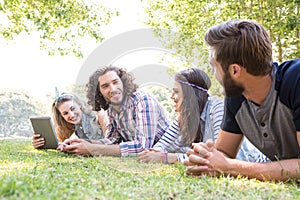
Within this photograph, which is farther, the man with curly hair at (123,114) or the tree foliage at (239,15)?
the tree foliage at (239,15)

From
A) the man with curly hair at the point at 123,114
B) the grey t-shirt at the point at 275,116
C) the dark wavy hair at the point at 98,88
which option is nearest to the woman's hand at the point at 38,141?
the man with curly hair at the point at 123,114

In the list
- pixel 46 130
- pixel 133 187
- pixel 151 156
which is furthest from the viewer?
pixel 46 130

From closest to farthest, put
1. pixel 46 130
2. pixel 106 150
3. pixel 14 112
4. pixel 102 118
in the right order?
pixel 106 150 → pixel 102 118 → pixel 46 130 → pixel 14 112

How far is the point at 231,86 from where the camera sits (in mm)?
2266

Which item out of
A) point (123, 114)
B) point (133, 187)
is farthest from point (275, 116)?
point (123, 114)

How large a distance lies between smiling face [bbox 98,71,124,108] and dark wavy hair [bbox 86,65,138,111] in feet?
0.12

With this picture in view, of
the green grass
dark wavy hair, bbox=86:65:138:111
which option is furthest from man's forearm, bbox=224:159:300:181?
dark wavy hair, bbox=86:65:138:111

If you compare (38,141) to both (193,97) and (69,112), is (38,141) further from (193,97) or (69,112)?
(193,97)

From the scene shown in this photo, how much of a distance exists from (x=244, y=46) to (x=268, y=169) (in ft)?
2.18

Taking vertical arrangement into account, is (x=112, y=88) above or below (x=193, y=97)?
above

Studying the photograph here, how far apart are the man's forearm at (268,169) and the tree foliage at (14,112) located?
21.2ft

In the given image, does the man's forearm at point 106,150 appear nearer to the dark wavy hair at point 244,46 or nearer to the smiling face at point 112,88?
the smiling face at point 112,88

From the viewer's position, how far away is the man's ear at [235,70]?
2.21m

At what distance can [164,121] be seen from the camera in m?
3.73
